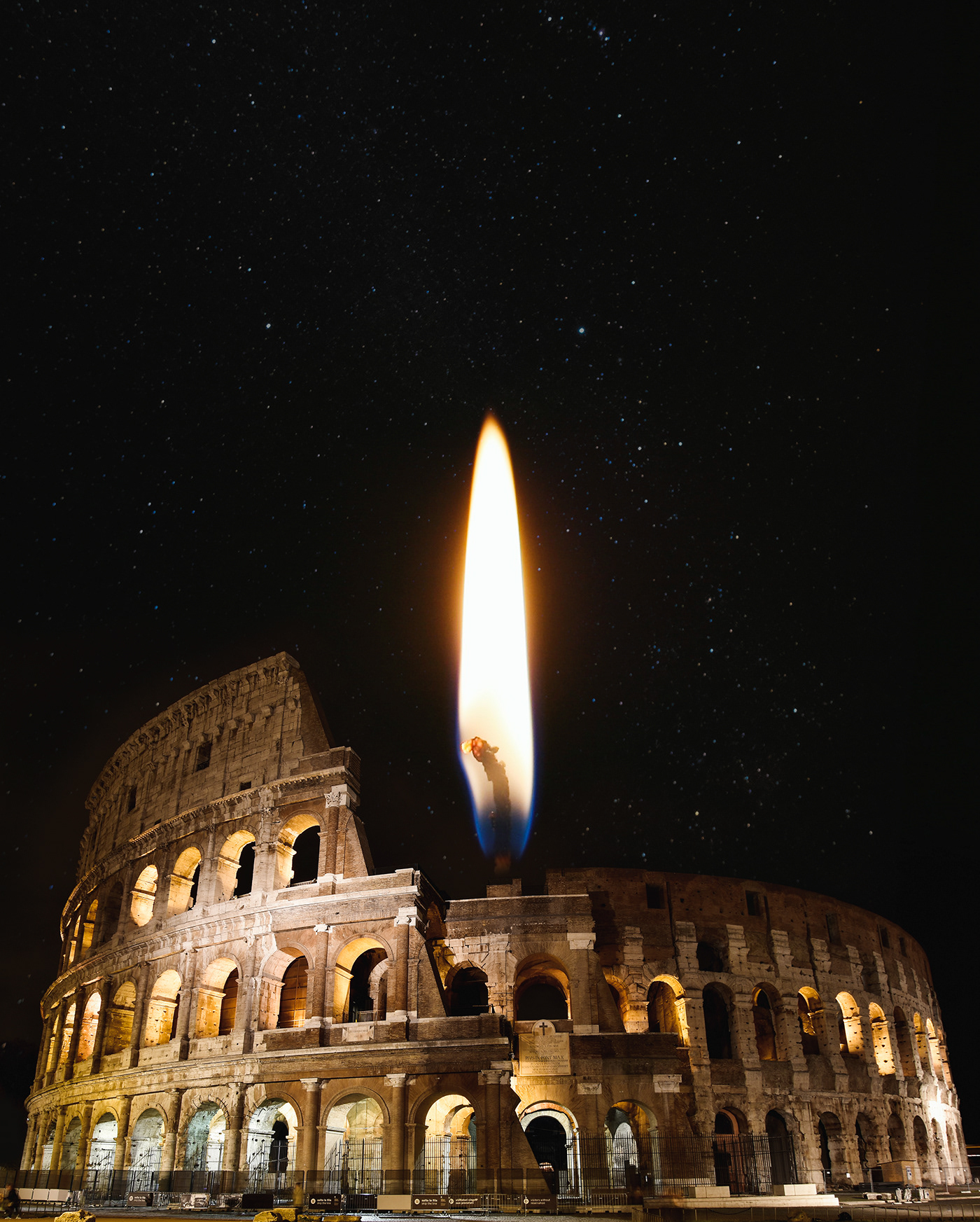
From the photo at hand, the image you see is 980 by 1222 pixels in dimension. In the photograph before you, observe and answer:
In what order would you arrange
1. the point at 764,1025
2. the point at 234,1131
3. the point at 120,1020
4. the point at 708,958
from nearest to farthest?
1. the point at 234,1131
2. the point at 120,1020
3. the point at 708,958
4. the point at 764,1025

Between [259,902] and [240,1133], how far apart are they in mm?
5964

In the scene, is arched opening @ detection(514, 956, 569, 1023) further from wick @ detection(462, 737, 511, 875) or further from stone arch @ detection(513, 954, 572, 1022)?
wick @ detection(462, 737, 511, 875)

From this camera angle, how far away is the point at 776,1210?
66.8 ft

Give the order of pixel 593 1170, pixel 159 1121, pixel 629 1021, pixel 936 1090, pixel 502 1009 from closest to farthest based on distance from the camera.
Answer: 1. pixel 593 1170
2. pixel 502 1009
3. pixel 159 1121
4. pixel 629 1021
5. pixel 936 1090

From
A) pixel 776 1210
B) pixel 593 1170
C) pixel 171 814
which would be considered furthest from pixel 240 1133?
pixel 776 1210

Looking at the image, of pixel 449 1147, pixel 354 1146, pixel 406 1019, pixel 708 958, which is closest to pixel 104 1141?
pixel 354 1146

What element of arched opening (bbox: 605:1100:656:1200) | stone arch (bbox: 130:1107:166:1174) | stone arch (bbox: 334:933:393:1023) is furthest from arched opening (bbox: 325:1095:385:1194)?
arched opening (bbox: 605:1100:656:1200)

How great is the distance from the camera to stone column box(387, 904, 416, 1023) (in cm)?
2361

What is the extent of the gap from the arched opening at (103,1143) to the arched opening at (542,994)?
1335cm

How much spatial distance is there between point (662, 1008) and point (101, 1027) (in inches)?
761

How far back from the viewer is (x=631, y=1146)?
2834cm

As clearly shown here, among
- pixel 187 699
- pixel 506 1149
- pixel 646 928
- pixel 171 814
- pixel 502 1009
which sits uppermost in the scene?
pixel 187 699

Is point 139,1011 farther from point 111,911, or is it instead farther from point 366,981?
point 366,981

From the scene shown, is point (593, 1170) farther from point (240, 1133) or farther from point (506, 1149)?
point (240, 1133)
